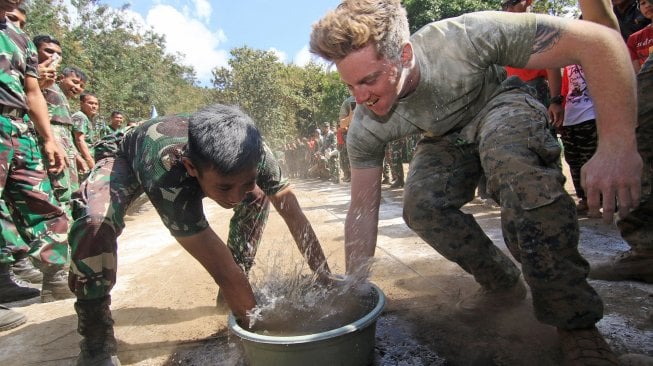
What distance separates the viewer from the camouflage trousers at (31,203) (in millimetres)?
2902

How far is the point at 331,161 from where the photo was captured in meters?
13.1

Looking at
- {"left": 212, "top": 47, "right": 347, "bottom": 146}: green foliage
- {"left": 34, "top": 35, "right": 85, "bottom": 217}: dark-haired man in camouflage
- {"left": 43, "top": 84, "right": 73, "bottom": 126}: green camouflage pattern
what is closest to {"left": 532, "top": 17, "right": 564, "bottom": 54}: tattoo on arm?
{"left": 34, "top": 35, "right": 85, "bottom": 217}: dark-haired man in camouflage

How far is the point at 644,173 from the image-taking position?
225 centimetres

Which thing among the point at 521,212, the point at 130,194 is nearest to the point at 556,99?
the point at 521,212

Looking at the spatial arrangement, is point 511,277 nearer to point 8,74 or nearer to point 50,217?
point 50,217

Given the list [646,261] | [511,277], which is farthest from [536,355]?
[646,261]

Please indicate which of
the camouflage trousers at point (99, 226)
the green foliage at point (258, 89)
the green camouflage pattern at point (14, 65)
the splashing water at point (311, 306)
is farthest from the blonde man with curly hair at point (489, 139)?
the green foliage at point (258, 89)

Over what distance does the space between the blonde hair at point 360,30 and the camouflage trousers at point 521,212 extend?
551mm

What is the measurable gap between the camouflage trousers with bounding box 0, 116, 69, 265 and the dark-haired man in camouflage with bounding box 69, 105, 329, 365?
0.97 m

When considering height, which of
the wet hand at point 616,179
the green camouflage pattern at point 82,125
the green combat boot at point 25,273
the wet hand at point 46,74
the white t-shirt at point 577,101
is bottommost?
the green combat boot at point 25,273

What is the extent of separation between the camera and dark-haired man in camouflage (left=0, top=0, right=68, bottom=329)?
2.85 meters

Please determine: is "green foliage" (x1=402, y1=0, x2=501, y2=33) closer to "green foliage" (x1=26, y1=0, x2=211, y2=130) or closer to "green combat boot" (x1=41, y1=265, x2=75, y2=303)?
"green foliage" (x1=26, y1=0, x2=211, y2=130)

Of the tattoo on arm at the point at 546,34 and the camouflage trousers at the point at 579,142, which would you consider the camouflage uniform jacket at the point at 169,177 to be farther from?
the camouflage trousers at the point at 579,142

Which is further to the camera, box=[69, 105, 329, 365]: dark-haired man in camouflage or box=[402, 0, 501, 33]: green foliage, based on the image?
box=[402, 0, 501, 33]: green foliage
